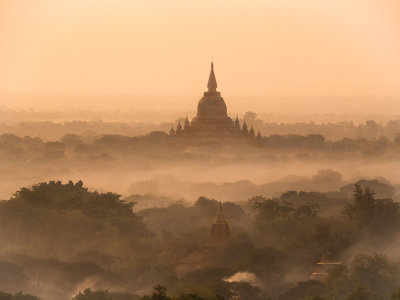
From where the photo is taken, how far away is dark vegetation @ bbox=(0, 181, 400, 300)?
59.3 m

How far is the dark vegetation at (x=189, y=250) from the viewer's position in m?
59.3

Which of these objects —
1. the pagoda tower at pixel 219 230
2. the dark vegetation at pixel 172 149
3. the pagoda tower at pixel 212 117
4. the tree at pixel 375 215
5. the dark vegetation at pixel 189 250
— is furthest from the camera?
the pagoda tower at pixel 212 117

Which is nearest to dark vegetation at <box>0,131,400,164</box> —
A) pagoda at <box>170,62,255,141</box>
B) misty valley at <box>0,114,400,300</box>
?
misty valley at <box>0,114,400,300</box>

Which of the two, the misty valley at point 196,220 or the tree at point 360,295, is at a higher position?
the tree at point 360,295

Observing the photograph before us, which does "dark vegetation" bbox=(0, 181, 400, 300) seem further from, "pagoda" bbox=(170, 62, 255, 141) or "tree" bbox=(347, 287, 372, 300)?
"pagoda" bbox=(170, 62, 255, 141)

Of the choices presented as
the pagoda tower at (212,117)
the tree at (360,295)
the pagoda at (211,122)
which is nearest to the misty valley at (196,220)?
the tree at (360,295)

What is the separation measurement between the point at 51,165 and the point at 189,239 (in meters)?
44.3

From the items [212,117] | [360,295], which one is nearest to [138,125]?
[212,117]

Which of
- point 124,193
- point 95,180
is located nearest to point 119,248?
point 124,193

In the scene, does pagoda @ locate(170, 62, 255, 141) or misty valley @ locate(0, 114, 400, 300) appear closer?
misty valley @ locate(0, 114, 400, 300)

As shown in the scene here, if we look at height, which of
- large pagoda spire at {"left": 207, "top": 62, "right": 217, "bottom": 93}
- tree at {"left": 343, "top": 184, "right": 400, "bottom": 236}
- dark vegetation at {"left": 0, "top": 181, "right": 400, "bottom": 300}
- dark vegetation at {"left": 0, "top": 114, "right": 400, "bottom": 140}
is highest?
large pagoda spire at {"left": 207, "top": 62, "right": 217, "bottom": 93}

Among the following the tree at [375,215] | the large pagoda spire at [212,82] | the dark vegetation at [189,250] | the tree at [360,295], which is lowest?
the dark vegetation at [189,250]

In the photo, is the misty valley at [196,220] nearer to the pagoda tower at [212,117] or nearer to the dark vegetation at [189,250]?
the dark vegetation at [189,250]

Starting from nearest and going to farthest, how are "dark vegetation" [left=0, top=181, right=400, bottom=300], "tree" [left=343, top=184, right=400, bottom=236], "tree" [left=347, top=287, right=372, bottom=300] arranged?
"tree" [left=347, top=287, right=372, bottom=300] → "dark vegetation" [left=0, top=181, right=400, bottom=300] → "tree" [left=343, top=184, right=400, bottom=236]
